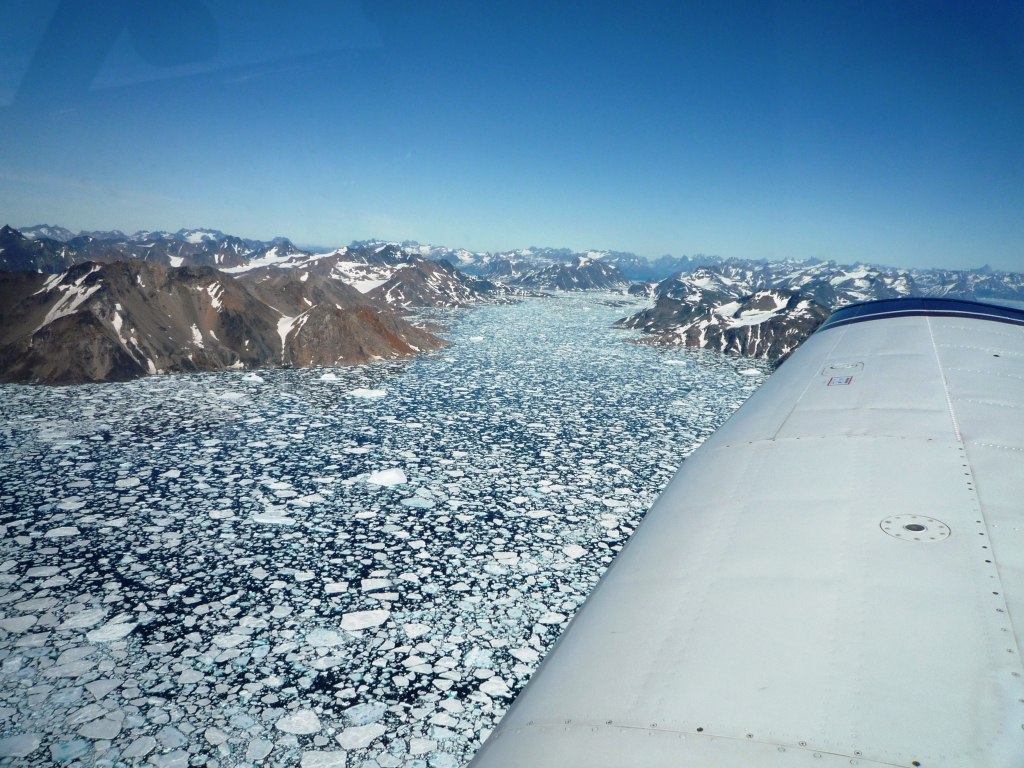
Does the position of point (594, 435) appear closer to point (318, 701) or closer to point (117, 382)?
point (318, 701)

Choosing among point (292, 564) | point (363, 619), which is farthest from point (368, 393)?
point (363, 619)

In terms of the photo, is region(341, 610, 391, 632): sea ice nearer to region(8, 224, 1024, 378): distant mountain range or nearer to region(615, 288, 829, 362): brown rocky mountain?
region(8, 224, 1024, 378): distant mountain range

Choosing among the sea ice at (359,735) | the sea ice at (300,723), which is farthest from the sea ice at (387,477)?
the sea ice at (359,735)

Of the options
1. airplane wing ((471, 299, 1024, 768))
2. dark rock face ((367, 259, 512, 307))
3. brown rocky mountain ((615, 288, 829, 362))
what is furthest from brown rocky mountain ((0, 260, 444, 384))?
dark rock face ((367, 259, 512, 307))

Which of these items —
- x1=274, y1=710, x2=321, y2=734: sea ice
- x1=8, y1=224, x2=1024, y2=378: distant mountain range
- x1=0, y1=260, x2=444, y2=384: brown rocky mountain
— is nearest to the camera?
x1=274, y1=710, x2=321, y2=734: sea ice

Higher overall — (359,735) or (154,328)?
(154,328)

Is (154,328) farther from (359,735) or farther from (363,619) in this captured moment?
(359,735)
